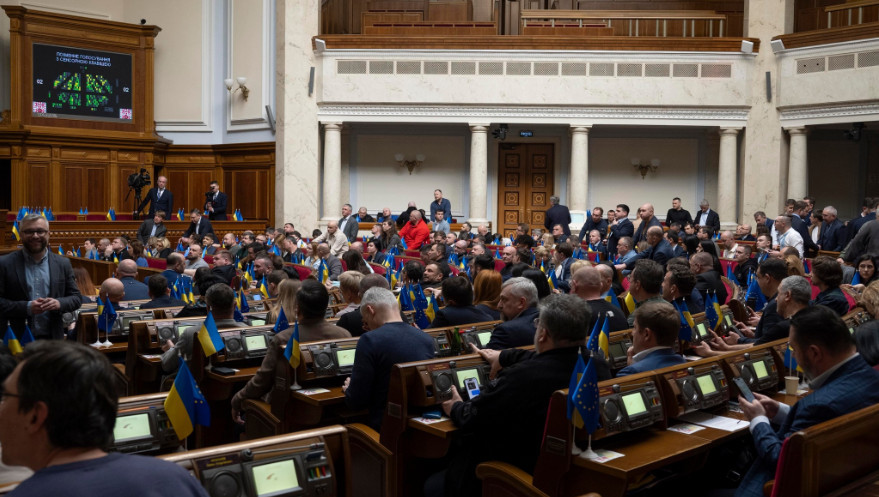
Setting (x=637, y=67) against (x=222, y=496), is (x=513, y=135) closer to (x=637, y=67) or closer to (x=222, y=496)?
(x=637, y=67)

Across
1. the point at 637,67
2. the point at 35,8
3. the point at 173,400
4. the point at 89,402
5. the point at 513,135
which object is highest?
the point at 35,8

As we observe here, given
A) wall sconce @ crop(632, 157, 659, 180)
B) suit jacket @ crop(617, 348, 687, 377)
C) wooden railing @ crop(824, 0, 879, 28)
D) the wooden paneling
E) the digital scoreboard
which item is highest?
wooden railing @ crop(824, 0, 879, 28)

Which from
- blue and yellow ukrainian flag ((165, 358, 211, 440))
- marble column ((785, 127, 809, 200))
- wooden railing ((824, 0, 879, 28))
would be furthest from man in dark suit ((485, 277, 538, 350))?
wooden railing ((824, 0, 879, 28))

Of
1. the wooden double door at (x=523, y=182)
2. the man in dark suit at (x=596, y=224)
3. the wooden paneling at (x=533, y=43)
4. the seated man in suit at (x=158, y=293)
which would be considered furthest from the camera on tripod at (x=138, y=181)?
the seated man in suit at (x=158, y=293)

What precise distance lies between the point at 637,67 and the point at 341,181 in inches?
267

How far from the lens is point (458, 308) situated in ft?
18.0

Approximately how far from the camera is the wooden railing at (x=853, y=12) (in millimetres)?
14797

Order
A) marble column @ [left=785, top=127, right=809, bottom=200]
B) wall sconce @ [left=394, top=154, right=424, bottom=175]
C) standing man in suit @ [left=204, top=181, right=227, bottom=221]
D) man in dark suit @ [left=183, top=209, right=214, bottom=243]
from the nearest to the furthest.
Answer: man in dark suit @ [left=183, top=209, right=214, bottom=243]
marble column @ [left=785, top=127, right=809, bottom=200]
standing man in suit @ [left=204, top=181, right=227, bottom=221]
wall sconce @ [left=394, top=154, right=424, bottom=175]

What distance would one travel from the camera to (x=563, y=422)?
10.0 feet

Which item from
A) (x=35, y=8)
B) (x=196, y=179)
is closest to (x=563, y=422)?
(x=196, y=179)

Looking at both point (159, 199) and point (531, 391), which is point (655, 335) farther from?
point (159, 199)

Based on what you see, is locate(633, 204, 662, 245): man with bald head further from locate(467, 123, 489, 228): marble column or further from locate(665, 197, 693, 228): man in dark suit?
locate(467, 123, 489, 228): marble column

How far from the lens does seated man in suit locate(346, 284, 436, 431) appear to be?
399cm

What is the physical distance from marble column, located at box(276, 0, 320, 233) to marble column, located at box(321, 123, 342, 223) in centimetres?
21
